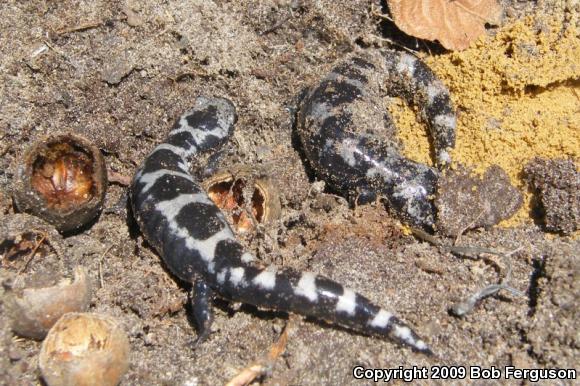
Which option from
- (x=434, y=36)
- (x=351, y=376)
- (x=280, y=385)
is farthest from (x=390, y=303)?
(x=434, y=36)

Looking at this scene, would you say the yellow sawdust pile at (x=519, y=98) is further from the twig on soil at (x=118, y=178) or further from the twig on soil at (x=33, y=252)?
the twig on soil at (x=33, y=252)

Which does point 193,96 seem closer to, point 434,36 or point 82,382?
point 434,36

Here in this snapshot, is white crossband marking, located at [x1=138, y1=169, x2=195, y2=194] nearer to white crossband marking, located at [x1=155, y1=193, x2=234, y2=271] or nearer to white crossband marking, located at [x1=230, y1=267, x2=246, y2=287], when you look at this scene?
white crossband marking, located at [x1=155, y1=193, x2=234, y2=271]

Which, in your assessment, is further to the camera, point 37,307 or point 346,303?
point 346,303

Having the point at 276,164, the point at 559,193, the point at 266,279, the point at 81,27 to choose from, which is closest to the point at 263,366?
the point at 266,279
